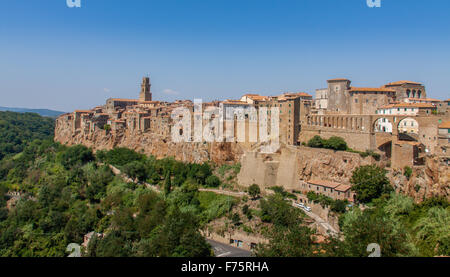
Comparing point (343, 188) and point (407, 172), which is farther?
point (343, 188)

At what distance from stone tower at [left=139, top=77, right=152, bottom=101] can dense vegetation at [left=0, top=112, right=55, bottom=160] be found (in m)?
13.6

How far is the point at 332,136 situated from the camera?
68.0ft

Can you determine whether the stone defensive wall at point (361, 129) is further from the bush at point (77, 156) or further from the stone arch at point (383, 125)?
the bush at point (77, 156)

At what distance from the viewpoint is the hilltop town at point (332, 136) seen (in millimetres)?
16161

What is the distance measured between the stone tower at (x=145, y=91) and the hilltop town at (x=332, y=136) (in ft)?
44.5

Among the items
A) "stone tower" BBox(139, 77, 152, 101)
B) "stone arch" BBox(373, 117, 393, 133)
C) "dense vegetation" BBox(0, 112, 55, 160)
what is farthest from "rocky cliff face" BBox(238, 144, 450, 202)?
"dense vegetation" BBox(0, 112, 55, 160)

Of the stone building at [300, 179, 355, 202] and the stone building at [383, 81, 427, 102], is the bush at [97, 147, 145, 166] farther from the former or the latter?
the stone building at [383, 81, 427, 102]

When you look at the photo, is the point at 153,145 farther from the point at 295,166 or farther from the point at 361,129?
the point at 361,129

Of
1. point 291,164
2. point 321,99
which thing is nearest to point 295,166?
point 291,164

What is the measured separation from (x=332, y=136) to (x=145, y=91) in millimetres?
32821

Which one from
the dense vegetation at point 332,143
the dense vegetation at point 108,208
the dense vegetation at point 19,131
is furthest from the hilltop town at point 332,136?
the dense vegetation at point 19,131

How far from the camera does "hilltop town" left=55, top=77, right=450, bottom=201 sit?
16.2 m
